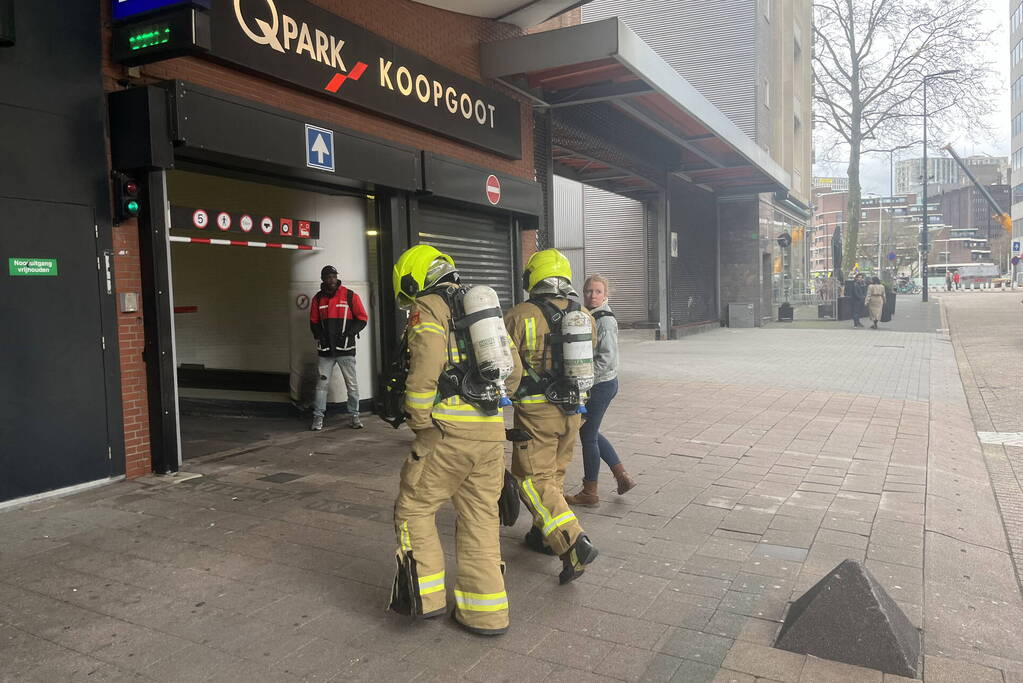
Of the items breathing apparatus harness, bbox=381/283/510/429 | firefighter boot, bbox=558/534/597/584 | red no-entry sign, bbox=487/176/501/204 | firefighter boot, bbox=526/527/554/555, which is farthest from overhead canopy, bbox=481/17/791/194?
firefighter boot, bbox=558/534/597/584

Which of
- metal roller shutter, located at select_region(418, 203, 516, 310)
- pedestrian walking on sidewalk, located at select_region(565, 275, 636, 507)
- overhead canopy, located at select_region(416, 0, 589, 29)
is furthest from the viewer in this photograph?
metal roller shutter, located at select_region(418, 203, 516, 310)

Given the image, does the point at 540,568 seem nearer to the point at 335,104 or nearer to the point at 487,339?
the point at 487,339

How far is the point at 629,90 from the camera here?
35.4 feet

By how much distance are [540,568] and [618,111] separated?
37.8 ft

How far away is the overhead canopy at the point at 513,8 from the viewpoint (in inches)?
370

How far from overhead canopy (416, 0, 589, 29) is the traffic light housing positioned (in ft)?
15.1

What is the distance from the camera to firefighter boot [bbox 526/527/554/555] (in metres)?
4.44

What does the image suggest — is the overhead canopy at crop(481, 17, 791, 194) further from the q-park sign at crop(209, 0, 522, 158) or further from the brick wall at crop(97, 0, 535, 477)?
the q-park sign at crop(209, 0, 522, 158)

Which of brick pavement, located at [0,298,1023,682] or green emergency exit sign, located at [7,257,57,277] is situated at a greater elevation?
green emergency exit sign, located at [7,257,57,277]

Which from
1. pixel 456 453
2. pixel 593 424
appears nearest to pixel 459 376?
pixel 456 453

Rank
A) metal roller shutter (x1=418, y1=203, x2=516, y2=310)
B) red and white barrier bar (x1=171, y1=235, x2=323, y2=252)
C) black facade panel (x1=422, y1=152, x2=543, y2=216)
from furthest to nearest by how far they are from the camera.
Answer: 1. metal roller shutter (x1=418, y1=203, x2=516, y2=310)
2. black facade panel (x1=422, y1=152, x2=543, y2=216)
3. red and white barrier bar (x1=171, y1=235, x2=323, y2=252)

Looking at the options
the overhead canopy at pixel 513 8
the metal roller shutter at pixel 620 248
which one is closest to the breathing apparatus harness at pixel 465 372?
the overhead canopy at pixel 513 8

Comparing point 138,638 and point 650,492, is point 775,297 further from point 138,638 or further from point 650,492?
point 138,638

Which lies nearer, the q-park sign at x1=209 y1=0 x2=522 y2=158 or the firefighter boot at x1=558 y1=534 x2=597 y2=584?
the firefighter boot at x1=558 y1=534 x2=597 y2=584
